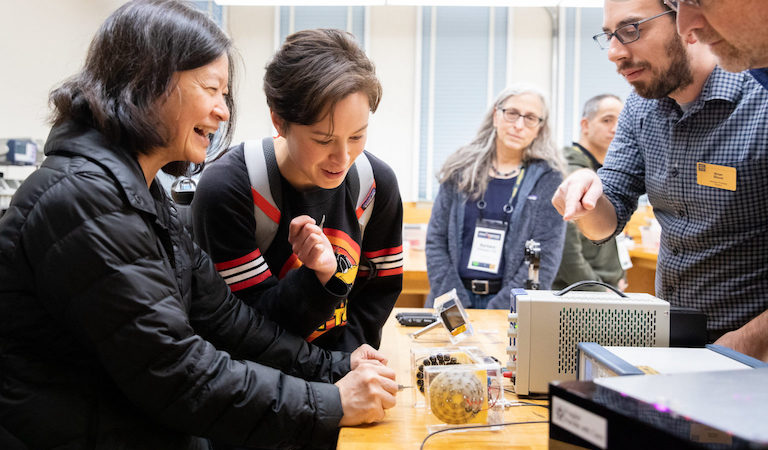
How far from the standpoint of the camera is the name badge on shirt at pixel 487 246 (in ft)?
8.89

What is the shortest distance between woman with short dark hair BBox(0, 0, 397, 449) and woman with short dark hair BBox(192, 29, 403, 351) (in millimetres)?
217

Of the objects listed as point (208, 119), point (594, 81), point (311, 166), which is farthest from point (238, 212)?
point (594, 81)

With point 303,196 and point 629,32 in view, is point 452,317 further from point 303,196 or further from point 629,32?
point 629,32

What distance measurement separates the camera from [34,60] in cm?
386

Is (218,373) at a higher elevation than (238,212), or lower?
lower

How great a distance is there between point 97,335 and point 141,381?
10 cm

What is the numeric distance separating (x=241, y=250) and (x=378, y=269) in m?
0.41

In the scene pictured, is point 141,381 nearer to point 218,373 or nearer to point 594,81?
point 218,373

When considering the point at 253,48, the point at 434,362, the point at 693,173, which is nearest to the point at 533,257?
the point at 693,173

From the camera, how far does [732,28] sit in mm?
1039

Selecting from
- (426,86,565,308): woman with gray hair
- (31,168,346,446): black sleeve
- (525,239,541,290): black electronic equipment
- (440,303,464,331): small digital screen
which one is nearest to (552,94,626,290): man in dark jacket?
(426,86,565,308): woman with gray hair

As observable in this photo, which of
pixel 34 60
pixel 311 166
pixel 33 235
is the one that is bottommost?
pixel 33 235

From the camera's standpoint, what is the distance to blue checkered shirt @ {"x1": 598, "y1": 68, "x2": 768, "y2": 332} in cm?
151

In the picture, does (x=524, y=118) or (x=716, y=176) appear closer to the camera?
(x=716, y=176)
